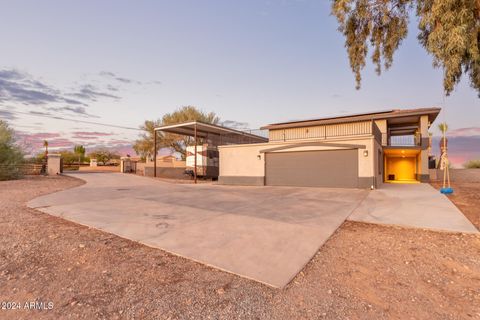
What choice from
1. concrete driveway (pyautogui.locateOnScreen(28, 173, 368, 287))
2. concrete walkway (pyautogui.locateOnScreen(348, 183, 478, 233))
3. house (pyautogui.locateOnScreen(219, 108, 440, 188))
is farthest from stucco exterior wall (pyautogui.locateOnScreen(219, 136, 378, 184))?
concrete driveway (pyautogui.locateOnScreen(28, 173, 368, 287))

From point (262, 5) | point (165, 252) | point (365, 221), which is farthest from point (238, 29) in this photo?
point (165, 252)

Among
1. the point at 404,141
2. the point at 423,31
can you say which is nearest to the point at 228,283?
the point at 423,31

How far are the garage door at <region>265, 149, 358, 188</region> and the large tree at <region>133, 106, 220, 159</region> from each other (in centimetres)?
1934

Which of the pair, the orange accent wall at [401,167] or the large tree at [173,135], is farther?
the large tree at [173,135]

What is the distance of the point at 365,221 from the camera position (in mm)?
6578

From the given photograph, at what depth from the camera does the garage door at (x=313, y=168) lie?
1507 cm

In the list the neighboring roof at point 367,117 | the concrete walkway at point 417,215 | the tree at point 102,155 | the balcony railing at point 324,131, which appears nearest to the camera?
the concrete walkway at point 417,215

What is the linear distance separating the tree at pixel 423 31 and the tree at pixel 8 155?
22853mm

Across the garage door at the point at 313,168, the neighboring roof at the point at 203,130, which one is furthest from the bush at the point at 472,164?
the neighboring roof at the point at 203,130

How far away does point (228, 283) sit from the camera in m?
3.29

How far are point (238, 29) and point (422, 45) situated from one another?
404 inches

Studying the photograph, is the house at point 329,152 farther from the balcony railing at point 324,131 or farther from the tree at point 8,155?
the tree at point 8,155

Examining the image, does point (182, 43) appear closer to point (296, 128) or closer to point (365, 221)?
point (296, 128)

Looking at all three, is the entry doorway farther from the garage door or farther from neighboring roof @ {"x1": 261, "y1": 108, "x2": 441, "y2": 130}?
the garage door
